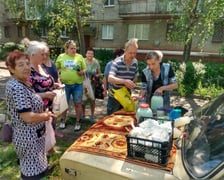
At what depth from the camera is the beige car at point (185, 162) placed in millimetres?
1542

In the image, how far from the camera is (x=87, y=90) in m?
5.12

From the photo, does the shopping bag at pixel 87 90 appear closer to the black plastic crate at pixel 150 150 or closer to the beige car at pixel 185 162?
the beige car at pixel 185 162

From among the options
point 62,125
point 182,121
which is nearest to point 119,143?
point 182,121

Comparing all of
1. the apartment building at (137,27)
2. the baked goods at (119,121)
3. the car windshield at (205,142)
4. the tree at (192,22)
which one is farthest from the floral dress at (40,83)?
the apartment building at (137,27)

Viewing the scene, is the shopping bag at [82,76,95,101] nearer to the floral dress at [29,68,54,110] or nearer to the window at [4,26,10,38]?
the floral dress at [29,68,54,110]

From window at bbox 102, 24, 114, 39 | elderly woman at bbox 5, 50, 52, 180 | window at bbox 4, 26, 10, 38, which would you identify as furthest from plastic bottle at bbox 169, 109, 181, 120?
window at bbox 4, 26, 10, 38

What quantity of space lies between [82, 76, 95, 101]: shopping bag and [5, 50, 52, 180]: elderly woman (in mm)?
2464

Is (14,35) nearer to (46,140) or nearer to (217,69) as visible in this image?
(217,69)

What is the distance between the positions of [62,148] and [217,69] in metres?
7.42

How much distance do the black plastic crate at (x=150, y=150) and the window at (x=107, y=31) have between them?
70.7 feet

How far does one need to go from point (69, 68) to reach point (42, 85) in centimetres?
147

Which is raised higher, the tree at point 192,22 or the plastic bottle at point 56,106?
the tree at point 192,22

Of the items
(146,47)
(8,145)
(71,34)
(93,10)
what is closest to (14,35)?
(71,34)

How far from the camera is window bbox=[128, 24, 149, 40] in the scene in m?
20.5
